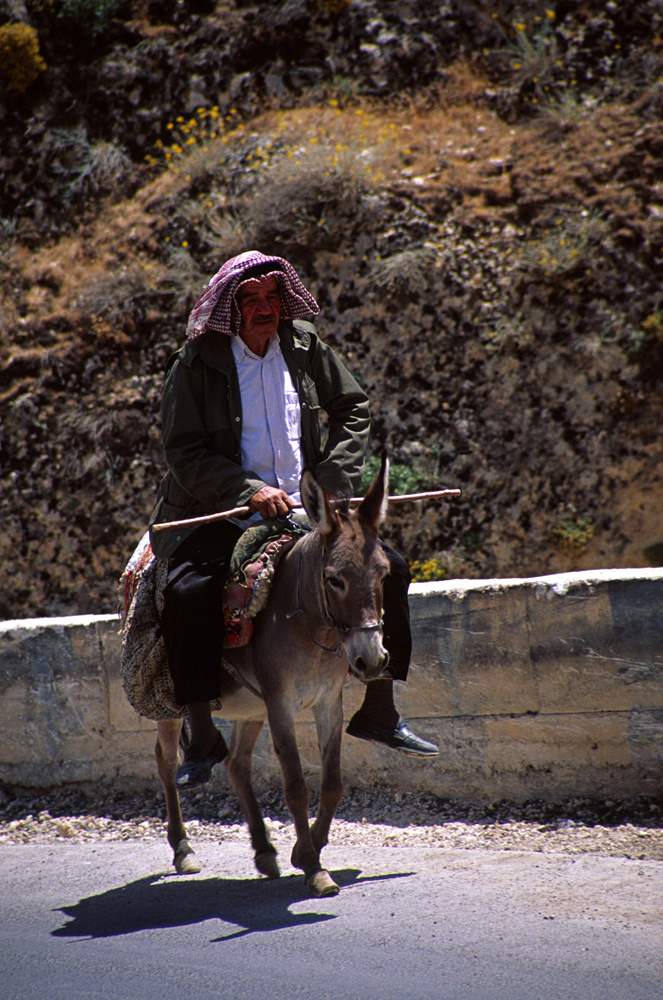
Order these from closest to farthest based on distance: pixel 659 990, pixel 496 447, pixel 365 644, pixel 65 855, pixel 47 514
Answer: pixel 659 990 → pixel 365 644 → pixel 65 855 → pixel 496 447 → pixel 47 514

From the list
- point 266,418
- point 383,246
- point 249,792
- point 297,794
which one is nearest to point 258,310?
point 266,418

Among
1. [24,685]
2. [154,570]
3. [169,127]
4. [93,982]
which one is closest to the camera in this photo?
[93,982]

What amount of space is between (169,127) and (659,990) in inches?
588

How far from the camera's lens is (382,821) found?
5.47m

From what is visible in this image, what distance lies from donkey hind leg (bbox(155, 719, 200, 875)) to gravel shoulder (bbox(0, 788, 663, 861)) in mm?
585

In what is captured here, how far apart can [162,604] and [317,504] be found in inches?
51.0

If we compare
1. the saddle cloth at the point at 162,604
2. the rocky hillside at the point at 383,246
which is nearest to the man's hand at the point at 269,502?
the saddle cloth at the point at 162,604

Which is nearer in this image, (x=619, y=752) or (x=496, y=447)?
(x=619, y=752)

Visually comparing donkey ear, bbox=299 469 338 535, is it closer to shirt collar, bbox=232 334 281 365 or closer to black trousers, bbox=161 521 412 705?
black trousers, bbox=161 521 412 705

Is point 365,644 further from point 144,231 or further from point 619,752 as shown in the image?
point 144,231

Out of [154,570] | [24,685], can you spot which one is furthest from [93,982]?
[24,685]

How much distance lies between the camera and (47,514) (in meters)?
11.3

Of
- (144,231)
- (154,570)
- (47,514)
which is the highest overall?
(144,231)

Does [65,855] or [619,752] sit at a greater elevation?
[619,752]
